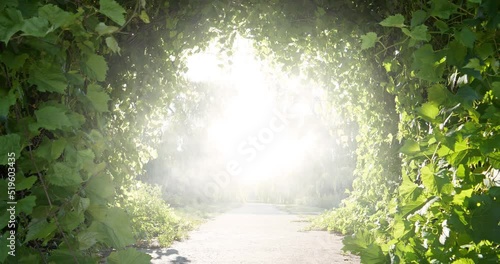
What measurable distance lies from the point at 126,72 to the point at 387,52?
2.35 metres

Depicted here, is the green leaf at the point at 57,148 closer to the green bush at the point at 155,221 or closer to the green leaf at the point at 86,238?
the green leaf at the point at 86,238

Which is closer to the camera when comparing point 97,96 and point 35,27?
point 35,27

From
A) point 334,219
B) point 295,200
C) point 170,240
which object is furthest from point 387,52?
point 295,200

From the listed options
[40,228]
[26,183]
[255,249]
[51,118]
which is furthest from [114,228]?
[255,249]

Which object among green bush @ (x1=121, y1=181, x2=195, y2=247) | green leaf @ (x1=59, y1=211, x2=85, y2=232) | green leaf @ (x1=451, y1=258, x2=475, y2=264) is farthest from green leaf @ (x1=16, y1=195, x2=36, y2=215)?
green bush @ (x1=121, y1=181, x2=195, y2=247)

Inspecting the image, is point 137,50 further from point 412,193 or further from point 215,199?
point 215,199

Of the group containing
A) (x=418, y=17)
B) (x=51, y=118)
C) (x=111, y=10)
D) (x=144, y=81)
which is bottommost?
(x=51, y=118)

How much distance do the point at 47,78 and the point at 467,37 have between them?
1756 millimetres

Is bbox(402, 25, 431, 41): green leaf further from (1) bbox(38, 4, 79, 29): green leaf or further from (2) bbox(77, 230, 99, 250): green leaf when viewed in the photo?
(2) bbox(77, 230, 99, 250): green leaf

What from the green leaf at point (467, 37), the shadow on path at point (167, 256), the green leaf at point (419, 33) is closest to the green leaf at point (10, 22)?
the green leaf at point (419, 33)

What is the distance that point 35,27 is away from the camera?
4.22 feet

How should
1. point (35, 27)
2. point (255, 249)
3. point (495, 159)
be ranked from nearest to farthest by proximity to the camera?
point (35, 27), point (495, 159), point (255, 249)

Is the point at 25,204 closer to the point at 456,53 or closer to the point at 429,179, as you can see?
the point at 429,179

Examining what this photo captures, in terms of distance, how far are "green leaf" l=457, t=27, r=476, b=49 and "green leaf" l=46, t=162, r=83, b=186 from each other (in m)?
1.72
